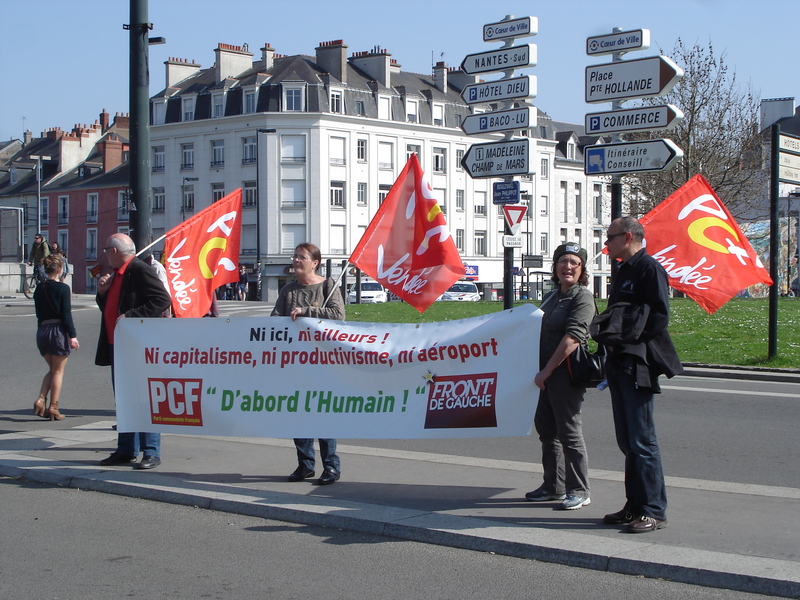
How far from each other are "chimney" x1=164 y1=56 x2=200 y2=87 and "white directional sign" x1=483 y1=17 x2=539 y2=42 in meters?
63.4

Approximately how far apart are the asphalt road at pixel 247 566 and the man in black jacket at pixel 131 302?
1.36m

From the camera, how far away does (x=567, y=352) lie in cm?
609

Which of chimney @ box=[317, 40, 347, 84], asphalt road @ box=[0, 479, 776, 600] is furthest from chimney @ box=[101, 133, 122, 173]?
asphalt road @ box=[0, 479, 776, 600]

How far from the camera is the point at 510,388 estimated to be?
666 centimetres

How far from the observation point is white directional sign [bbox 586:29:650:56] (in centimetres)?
1037

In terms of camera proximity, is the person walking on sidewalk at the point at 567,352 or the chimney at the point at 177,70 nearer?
the person walking on sidewalk at the point at 567,352

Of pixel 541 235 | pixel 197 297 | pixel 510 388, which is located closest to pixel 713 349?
pixel 197 297

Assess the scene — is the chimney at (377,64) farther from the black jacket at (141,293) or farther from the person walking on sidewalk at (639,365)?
the person walking on sidewalk at (639,365)

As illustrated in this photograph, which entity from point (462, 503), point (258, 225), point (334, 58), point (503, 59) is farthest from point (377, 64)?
point (462, 503)

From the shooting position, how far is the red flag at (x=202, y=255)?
10.1m

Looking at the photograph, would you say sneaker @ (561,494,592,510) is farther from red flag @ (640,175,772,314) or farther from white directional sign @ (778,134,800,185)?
white directional sign @ (778,134,800,185)

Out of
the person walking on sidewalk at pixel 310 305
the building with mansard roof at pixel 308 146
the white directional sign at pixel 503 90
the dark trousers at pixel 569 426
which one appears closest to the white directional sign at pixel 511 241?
the white directional sign at pixel 503 90

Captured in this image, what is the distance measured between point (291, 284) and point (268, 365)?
0.67 metres

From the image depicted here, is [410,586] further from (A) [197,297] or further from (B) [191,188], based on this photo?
(B) [191,188]
